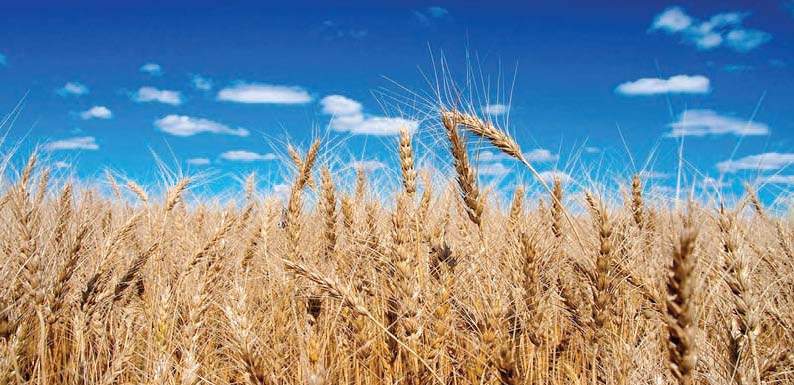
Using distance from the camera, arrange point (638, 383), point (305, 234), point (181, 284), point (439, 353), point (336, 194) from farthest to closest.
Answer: point (305, 234), point (336, 194), point (181, 284), point (439, 353), point (638, 383)

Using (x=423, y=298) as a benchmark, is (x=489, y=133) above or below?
above

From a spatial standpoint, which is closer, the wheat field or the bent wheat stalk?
the wheat field

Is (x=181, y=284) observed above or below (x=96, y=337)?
above

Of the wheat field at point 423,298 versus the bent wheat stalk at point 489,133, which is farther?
the bent wheat stalk at point 489,133

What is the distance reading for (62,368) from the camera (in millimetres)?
3314

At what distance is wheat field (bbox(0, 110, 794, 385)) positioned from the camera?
224cm

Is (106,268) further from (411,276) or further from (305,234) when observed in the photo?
(411,276)

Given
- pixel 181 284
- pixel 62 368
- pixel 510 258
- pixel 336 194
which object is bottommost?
pixel 62 368

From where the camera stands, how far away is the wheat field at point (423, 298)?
2236 millimetres

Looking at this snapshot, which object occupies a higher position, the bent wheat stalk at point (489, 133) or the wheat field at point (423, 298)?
the bent wheat stalk at point (489, 133)

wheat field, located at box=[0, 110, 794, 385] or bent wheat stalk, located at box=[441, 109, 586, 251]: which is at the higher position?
bent wheat stalk, located at box=[441, 109, 586, 251]

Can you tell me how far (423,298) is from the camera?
8.45 ft

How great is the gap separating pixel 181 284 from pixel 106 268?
0.46 meters

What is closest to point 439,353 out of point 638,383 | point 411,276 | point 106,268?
point 411,276
